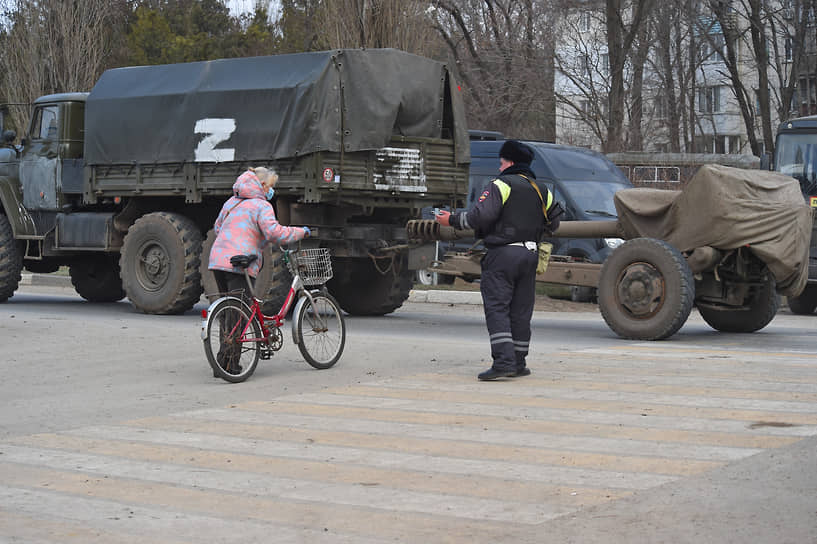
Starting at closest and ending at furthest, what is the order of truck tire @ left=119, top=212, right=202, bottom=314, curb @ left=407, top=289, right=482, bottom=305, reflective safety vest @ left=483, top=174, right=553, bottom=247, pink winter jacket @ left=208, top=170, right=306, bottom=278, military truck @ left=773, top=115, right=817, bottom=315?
reflective safety vest @ left=483, top=174, right=553, bottom=247 → pink winter jacket @ left=208, top=170, right=306, bottom=278 → truck tire @ left=119, top=212, right=202, bottom=314 → curb @ left=407, top=289, right=482, bottom=305 → military truck @ left=773, top=115, right=817, bottom=315

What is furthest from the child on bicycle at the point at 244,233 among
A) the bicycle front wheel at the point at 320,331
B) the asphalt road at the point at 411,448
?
the asphalt road at the point at 411,448

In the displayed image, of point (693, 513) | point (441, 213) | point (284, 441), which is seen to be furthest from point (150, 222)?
point (693, 513)

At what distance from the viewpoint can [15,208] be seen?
18656mm

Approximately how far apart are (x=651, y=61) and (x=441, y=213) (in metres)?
37.9

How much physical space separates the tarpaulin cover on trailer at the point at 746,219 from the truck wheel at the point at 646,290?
44 cm

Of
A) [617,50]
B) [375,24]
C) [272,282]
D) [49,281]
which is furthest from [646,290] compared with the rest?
[617,50]

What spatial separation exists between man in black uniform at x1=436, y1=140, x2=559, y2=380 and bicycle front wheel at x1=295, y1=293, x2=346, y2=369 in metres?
1.38

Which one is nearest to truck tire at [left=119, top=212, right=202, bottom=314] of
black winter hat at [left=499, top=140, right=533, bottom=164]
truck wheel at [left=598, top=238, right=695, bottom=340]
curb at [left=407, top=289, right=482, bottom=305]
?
curb at [left=407, top=289, right=482, bottom=305]

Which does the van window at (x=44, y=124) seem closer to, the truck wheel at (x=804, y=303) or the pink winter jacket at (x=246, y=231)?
the pink winter jacket at (x=246, y=231)

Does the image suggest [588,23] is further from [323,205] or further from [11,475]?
[11,475]

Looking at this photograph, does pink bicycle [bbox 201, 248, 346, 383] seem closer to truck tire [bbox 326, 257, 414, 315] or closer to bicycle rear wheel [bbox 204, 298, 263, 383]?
bicycle rear wheel [bbox 204, 298, 263, 383]

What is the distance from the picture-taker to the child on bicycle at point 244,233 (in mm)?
10279

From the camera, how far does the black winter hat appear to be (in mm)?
10406

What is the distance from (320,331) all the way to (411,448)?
12.6 feet
